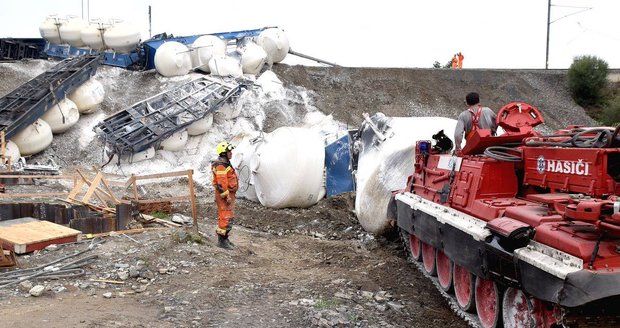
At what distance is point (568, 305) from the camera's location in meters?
4.14

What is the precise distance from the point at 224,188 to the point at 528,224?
16.1 feet

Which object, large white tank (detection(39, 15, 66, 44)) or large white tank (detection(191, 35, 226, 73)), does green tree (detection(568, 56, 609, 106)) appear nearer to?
large white tank (detection(191, 35, 226, 73))

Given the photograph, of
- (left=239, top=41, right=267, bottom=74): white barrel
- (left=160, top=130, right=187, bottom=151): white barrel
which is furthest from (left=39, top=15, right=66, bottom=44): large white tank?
(left=160, top=130, right=187, bottom=151): white barrel

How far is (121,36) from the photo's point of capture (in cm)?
2266

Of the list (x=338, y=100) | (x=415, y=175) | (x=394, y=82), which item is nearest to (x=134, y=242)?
(x=415, y=175)

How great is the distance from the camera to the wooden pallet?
24.7 feet

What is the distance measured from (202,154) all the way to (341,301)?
13.3 metres

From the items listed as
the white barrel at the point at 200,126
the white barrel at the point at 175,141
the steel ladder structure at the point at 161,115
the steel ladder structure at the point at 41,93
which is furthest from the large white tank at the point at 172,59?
the white barrel at the point at 175,141

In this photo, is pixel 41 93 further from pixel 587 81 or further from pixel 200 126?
pixel 587 81

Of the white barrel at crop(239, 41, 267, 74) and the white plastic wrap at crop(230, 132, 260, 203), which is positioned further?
the white barrel at crop(239, 41, 267, 74)

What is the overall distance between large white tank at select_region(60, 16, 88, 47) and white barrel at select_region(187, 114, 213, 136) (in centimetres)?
674

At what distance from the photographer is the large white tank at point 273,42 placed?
24.2 meters

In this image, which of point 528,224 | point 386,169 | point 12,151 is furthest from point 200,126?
point 528,224

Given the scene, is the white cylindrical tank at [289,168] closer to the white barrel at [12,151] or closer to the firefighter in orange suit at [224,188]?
the firefighter in orange suit at [224,188]
